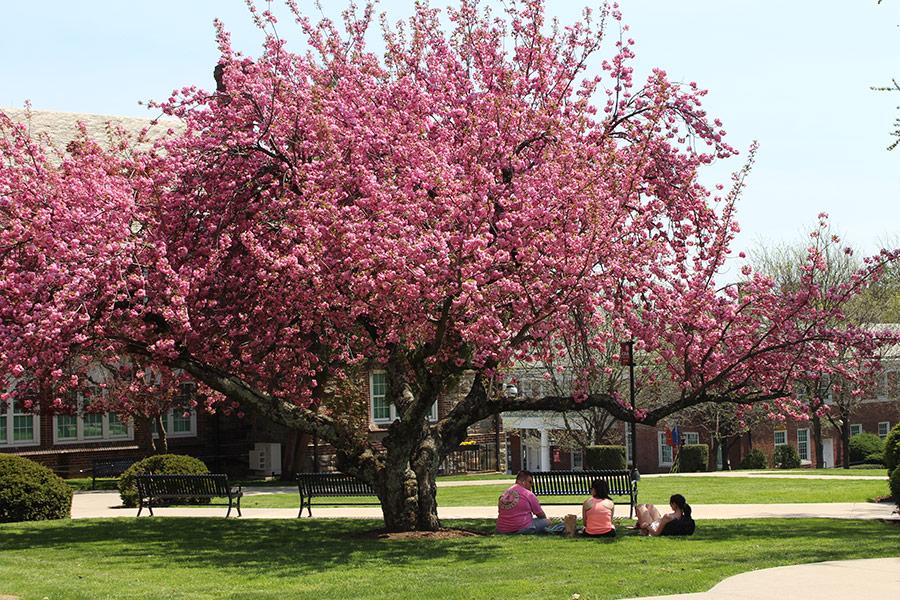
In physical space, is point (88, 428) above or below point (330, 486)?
above

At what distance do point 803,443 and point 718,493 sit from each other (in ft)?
123

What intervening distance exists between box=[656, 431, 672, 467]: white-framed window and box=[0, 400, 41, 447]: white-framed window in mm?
33658

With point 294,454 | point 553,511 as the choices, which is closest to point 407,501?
point 553,511

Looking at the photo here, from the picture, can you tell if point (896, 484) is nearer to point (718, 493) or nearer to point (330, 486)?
point (718, 493)

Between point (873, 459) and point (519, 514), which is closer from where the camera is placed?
point (519, 514)

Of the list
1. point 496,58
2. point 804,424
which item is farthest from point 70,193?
point 804,424

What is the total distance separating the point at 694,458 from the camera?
50062 millimetres

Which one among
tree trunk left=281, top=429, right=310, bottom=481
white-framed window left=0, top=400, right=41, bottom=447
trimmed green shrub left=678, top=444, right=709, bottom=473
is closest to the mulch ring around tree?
tree trunk left=281, top=429, right=310, bottom=481

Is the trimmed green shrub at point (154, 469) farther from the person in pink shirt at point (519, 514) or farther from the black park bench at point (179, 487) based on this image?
the person in pink shirt at point (519, 514)

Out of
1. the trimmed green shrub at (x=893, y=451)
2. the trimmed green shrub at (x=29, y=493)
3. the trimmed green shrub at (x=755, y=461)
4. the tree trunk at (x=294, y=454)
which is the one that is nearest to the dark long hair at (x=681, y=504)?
the trimmed green shrub at (x=893, y=451)

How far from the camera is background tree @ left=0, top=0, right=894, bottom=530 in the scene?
601 inches

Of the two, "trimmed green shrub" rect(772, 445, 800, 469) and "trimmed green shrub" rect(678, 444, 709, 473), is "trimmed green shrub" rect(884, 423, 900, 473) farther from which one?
"trimmed green shrub" rect(772, 445, 800, 469)

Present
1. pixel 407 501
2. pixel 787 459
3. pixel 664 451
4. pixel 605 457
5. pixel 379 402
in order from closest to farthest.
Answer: pixel 407 501, pixel 605 457, pixel 379 402, pixel 787 459, pixel 664 451

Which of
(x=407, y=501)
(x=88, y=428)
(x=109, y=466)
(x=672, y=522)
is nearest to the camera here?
(x=672, y=522)
